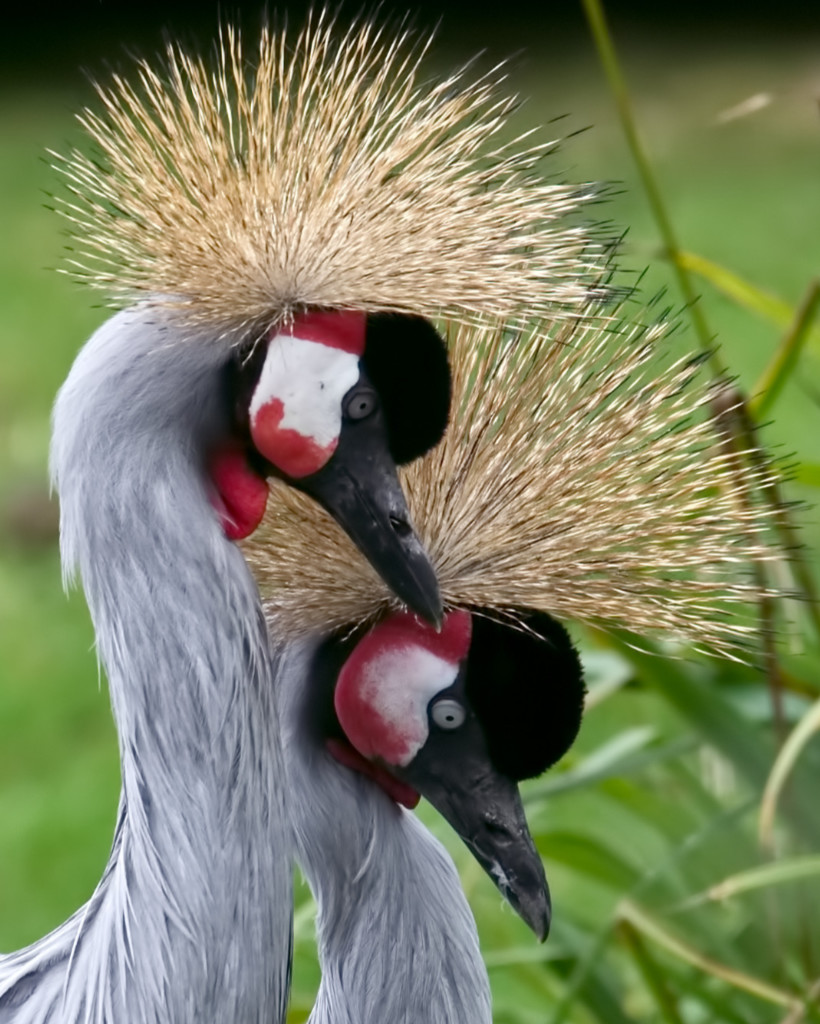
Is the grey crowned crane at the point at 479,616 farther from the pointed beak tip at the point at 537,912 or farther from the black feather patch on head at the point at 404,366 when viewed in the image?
the black feather patch on head at the point at 404,366

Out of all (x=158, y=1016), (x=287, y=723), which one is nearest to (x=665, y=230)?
(x=287, y=723)

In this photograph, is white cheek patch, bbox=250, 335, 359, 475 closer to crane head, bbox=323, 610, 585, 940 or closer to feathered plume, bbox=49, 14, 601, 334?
feathered plume, bbox=49, 14, 601, 334

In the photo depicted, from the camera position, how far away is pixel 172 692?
96 centimetres

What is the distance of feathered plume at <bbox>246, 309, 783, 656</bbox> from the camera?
1076mm

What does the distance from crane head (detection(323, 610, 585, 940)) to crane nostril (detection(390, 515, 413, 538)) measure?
0.35ft

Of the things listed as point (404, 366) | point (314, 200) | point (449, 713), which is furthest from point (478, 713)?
point (314, 200)

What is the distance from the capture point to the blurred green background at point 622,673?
4.82 feet

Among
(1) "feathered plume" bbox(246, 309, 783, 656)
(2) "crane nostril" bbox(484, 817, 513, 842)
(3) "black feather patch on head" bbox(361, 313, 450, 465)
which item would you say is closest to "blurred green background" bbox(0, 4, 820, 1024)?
(1) "feathered plume" bbox(246, 309, 783, 656)

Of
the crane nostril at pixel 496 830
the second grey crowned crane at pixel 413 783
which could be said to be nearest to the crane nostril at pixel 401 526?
the second grey crowned crane at pixel 413 783

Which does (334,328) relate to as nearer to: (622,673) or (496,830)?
(496,830)

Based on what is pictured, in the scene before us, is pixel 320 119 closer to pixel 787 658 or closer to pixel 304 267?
pixel 304 267

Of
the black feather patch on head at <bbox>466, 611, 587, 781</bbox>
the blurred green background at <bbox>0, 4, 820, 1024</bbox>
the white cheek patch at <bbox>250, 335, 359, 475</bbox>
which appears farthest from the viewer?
the blurred green background at <bbox>0, 4, 820, 1024</bbox>

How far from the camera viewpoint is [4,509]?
3.28m

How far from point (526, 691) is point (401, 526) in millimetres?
155
